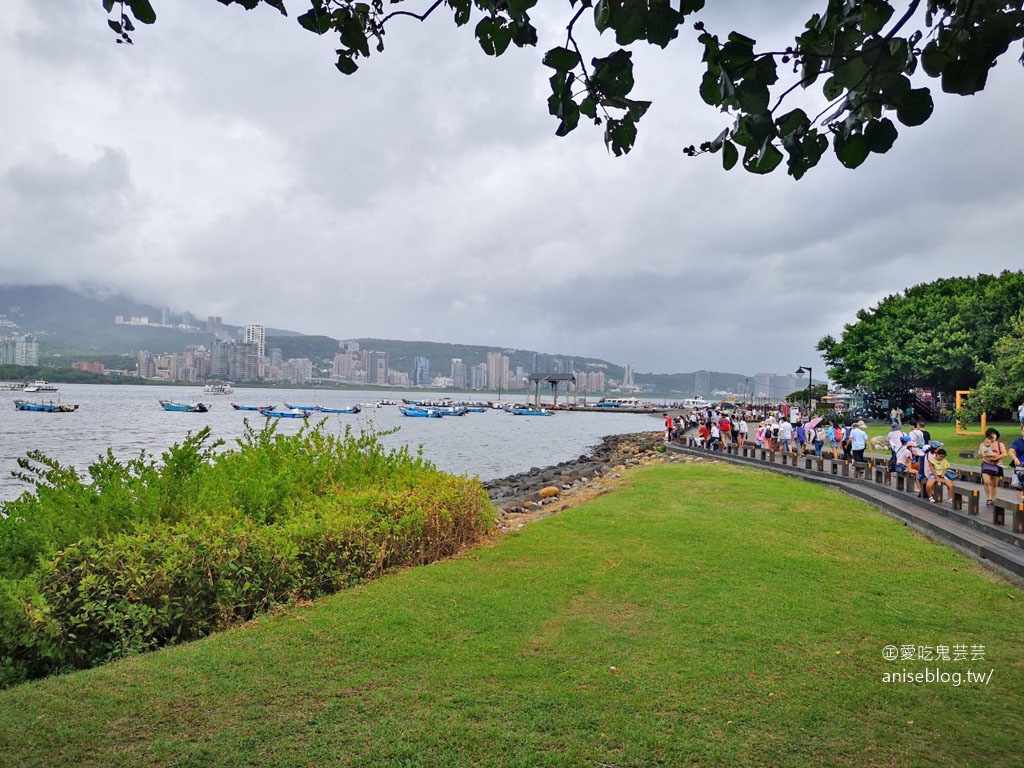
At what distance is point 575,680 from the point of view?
425 cm

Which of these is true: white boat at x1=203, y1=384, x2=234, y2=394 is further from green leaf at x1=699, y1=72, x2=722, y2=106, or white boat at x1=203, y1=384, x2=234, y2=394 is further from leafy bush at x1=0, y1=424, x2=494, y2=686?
green leaf at x1=699, y1=72, x2=722, y2=106

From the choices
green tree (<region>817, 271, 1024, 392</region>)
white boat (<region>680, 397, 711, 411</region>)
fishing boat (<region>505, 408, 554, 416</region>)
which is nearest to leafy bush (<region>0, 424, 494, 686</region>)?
green tree (<region>817, 271, 1024, 392</region>)

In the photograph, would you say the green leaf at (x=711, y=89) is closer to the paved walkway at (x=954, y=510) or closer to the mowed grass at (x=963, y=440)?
the paved walkway at (x=954, y=510)

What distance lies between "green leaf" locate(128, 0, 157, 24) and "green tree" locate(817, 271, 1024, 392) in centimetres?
4272

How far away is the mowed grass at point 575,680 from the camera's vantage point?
3.42 meters

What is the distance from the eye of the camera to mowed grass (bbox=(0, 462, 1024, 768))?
3.42 m

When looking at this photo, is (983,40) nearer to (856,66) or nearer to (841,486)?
(856,66)

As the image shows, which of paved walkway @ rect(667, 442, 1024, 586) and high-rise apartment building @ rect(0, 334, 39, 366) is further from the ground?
high-rise apartment building @ rect(0, 334, 39, 366)

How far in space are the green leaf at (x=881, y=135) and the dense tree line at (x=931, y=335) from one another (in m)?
37.5

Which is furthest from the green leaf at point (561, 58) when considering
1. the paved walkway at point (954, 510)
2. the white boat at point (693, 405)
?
the white boat at point (693, 405)

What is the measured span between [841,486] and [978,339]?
3133 centimetres

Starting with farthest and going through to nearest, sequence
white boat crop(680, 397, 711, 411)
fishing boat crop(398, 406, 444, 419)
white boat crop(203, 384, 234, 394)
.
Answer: white boat crop(203, 384, 234, 394)
white boat crop(680, 397, 711, 411)
fishing boat crop(398, 406, 444, 419)

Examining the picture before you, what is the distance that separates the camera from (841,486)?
14508 mm

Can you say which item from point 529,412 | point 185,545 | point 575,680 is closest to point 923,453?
point 575,680
